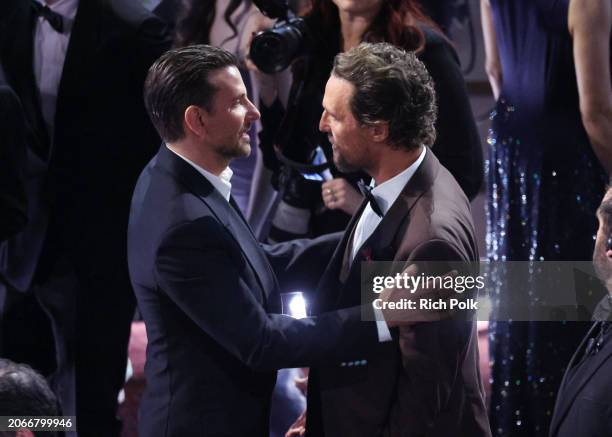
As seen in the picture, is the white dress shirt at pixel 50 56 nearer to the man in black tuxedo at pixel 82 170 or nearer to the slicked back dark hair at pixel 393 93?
the man in black tuxedo at pixel 82 170

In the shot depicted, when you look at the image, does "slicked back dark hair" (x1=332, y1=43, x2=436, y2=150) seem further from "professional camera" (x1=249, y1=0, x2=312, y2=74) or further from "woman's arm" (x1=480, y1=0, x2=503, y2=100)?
"woman's arm" (x1=480, y1=0, x2=503, y2=100)

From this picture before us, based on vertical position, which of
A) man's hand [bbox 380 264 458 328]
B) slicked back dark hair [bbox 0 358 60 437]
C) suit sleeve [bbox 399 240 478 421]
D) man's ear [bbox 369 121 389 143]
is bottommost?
slicked back dark hair [bbox 0 358 60 437]

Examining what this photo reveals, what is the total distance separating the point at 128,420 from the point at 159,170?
129 centimetres

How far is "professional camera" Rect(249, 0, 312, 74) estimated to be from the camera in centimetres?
285

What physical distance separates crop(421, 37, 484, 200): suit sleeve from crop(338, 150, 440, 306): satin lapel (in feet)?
1.92

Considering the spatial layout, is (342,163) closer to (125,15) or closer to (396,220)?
(396,220)

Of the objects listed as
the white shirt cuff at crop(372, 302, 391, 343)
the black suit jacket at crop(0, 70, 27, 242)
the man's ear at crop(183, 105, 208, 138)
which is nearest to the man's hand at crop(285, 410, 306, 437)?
the white shirt cuff at crop(372, 302, 391, 343)

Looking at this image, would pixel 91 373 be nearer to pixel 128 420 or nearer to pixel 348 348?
pixel 128 420

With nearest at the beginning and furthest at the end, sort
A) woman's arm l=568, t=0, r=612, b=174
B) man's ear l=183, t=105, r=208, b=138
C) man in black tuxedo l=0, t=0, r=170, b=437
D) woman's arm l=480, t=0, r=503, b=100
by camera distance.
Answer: man's ear l=183, t=105, r=208, b=138, woman's arm l=568, t=0, r=612, b=174, man in black tuxedo l=0, t=0, r=170, b=437, woman's arm l=480, t=0, r=503, b=100

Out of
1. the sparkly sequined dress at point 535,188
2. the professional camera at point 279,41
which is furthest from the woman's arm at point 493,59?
the professional camera at point 279,41

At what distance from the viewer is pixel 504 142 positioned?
123 inches

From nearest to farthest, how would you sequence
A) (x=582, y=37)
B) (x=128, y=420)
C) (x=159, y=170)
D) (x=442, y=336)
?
(x=442, y=336)
(x=159, y=170)
(x=582, y=37)
(x=128, y=420)

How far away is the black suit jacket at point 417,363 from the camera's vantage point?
217 cm

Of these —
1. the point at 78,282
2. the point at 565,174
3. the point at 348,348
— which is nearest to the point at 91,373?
the point at 78,282
